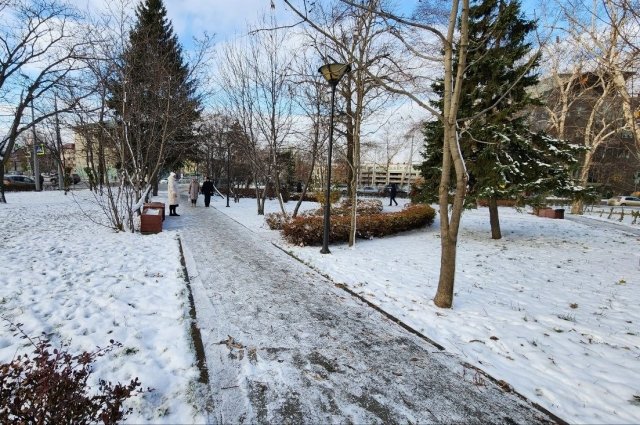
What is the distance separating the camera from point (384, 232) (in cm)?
1045

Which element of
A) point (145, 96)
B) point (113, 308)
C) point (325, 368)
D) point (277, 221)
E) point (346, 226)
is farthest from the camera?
point (277, 221)

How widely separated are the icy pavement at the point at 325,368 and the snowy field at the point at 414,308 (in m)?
0.25

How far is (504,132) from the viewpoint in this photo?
29.9ft

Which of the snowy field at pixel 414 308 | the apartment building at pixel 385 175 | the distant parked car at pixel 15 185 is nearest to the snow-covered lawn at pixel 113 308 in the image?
the snowy field at pixel 414 308

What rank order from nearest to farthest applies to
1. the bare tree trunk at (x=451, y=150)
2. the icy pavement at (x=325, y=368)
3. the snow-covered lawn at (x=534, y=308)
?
the icy pavement at (x=325, y=368), the snow-covered lawn at (x=534, y=308), the bare tree trunk at (x=451, y=150)

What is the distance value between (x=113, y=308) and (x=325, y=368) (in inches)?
111

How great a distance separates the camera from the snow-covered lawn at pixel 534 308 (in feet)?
9.38

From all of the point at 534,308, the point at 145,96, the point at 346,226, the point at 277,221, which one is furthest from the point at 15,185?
the point at 534,308

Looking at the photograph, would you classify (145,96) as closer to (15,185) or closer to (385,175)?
(15,185)

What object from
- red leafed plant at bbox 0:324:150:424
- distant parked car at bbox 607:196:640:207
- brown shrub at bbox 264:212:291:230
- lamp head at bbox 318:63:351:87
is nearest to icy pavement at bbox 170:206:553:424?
red leafed plant at bbox 0:324:150:424

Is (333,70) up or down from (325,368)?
up

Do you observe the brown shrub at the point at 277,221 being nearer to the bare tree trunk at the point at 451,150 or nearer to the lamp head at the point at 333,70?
the lamp head at the point at 333,70

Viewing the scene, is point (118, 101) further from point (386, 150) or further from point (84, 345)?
point (386, 150)

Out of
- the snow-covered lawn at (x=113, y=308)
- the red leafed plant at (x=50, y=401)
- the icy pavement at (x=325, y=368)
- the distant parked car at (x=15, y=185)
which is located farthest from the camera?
the distant parked car at (x=15, y=185)
